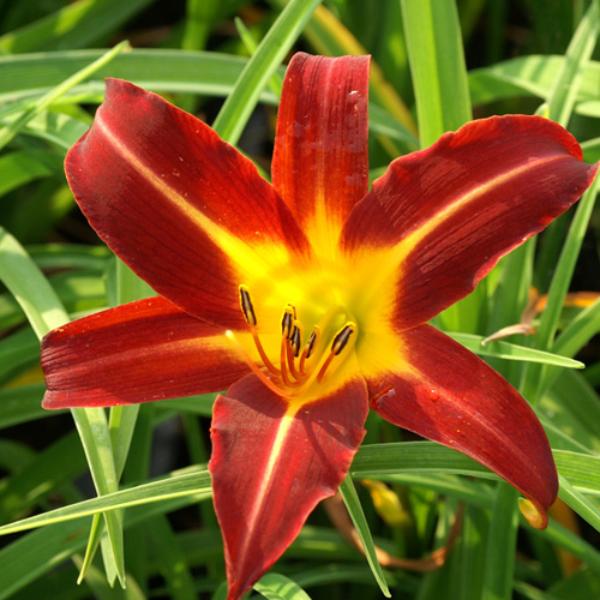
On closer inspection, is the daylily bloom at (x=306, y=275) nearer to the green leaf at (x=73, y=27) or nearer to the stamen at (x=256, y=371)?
the stamen at (x=256, y=371)

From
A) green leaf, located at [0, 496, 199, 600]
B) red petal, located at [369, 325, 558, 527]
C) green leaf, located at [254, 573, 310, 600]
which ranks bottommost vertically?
green leaf, located at [0, 496, 199, 600]

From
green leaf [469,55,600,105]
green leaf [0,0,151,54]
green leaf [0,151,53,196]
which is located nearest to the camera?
green leaf [469,55,600,105]

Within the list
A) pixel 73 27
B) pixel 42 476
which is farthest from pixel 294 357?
pixel 73 27

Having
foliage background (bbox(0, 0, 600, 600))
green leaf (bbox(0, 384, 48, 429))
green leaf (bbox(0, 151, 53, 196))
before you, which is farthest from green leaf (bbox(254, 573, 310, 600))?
green leaf (bbox(0, 151, 53, 196))

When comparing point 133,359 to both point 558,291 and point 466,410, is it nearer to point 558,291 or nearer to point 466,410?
point 466,410

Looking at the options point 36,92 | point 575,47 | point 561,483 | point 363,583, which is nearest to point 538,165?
point 561,483

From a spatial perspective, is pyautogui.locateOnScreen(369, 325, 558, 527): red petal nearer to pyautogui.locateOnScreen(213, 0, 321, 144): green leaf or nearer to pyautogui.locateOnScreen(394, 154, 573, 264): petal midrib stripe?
pyautogui.locateOnScreen(394, 154, 573, 264): petal midrib stripe
